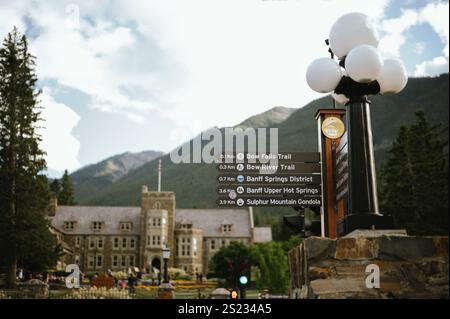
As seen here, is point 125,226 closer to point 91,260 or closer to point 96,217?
point 96,217

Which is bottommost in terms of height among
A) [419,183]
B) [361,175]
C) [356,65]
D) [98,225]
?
[361,175]

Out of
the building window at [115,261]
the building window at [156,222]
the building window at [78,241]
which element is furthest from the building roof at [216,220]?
the building window at [78,241]

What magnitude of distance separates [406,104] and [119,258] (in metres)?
103

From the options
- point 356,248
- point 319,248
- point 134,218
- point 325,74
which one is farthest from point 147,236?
point 356,248

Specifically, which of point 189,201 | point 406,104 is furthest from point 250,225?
point 406,104

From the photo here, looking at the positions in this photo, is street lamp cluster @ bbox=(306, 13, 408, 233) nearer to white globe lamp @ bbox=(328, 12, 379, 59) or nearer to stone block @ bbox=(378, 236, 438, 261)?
white globe lamp @ bbox=(328, 12, 379, 59)

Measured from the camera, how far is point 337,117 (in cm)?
707

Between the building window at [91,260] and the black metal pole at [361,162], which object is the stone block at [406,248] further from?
the building window at [91,260]

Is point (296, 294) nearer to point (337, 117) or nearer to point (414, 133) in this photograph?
point (337, 117)

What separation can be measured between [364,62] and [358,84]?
401mm

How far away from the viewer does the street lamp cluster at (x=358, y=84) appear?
18.5 feet

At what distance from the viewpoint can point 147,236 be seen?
58.1 metres

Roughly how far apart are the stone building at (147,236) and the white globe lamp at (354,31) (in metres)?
53.3

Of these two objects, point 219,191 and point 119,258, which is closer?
point 219,191
